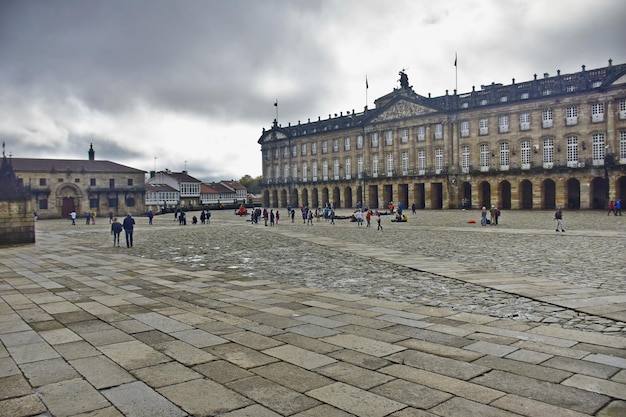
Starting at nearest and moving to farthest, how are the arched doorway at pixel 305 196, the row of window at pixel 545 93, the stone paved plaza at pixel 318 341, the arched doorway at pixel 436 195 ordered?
the stone paved plaza at pixel 318 341 < the row of window at pixel 545 93 < the arched doorway at pixel 436 195 < the arched doorway at pixel 305 196

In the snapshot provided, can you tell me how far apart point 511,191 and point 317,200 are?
A: 1216 inches

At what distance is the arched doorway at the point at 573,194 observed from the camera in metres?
49.8

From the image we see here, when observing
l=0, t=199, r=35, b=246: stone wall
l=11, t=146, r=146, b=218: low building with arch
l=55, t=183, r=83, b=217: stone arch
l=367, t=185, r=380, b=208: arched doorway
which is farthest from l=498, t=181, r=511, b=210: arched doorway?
l=55, t=183, r=83, b=217: stone arch

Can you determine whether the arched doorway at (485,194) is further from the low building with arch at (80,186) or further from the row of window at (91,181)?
the row of window at (91,181)

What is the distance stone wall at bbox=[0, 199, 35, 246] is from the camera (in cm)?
2086

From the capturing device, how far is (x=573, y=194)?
1984 inches

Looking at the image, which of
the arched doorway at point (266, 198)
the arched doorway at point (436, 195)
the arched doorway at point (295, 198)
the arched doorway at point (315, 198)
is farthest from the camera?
the arched doorway at point (266, 198)

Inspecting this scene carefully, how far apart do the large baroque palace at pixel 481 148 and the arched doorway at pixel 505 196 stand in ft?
0.39

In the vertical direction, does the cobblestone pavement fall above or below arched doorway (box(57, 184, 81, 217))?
below

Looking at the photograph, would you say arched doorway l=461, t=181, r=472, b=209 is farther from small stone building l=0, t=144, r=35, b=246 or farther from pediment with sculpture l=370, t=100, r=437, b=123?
small stone building l=0, t=144, r=35, b=246

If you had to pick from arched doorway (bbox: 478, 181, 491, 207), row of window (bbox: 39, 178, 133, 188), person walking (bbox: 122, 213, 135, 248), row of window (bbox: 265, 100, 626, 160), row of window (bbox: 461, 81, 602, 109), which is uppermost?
row of window (bbox: 461, 81, 602, 109)

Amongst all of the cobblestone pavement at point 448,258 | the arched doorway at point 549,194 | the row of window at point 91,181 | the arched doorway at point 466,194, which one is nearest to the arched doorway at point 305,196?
the row of window at point 91,181

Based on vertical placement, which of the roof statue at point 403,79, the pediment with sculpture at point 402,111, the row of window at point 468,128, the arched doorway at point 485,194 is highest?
the roof statue at point 403,79

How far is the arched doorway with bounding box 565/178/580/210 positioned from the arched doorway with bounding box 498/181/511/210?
21.1 ft
